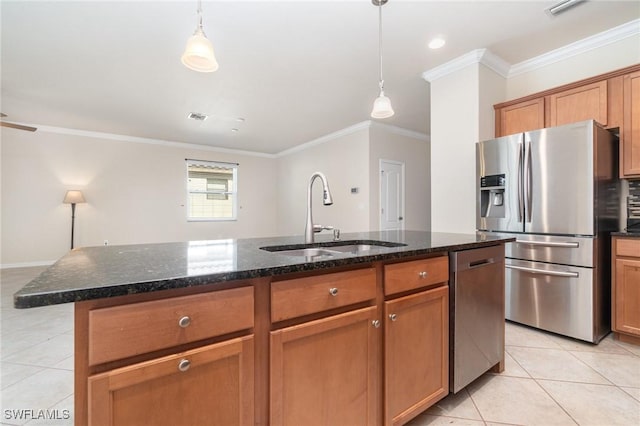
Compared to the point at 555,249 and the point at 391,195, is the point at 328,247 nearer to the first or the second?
the point at 555,249

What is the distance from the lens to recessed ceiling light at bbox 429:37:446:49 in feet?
8.98

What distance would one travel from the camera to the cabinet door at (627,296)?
2.18 m

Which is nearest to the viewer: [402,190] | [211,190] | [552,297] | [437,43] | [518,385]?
[518,385]

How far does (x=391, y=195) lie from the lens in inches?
227

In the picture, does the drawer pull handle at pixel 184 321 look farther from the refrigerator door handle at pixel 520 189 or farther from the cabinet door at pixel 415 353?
the refrigerator door handle at pixel 520 189

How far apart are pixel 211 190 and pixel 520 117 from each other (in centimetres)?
642

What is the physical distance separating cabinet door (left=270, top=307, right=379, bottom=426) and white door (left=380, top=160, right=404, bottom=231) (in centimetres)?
446

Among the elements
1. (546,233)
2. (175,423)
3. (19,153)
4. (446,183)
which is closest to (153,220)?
(19,153)

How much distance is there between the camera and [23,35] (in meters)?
2.66

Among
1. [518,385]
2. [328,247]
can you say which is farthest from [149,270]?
[518,385]

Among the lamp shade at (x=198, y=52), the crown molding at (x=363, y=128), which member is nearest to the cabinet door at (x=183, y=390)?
the lamp shade at (x=198, y=52)

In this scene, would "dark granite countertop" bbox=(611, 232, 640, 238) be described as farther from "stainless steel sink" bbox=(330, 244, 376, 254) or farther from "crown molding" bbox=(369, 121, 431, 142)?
"crown molding" bbox=(369, 121, 431, 142)

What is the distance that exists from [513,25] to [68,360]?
4484mm

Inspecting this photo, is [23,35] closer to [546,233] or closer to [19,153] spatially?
[19,153]
